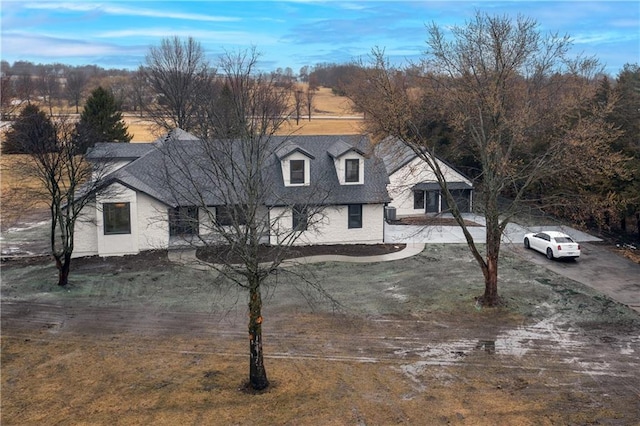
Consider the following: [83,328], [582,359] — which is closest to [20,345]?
[83,328]

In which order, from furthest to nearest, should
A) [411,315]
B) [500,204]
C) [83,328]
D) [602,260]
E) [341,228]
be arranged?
[500,204], [341,228], [602,260], [411,315], [83,328]

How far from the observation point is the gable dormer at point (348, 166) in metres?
32.1

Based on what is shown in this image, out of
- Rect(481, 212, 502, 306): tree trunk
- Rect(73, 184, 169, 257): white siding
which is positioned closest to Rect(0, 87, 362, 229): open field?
Rect(73, 184, 169, 257): white siding

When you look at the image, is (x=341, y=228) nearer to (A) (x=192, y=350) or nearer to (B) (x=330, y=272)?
(B) (x=330, y=272)

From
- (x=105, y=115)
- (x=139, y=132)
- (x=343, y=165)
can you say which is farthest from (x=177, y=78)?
(x=343, y=165)

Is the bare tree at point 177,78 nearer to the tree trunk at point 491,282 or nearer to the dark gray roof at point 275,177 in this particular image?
the dark gray roof at point 275,177

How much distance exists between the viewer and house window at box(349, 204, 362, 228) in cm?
3169

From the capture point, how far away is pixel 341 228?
31.5m

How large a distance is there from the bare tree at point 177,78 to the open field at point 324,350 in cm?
3747

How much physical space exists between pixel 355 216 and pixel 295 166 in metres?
4.53

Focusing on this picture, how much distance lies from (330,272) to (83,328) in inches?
444

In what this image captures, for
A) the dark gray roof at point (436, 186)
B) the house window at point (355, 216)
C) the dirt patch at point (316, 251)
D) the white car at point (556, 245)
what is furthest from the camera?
the dark gray roof at point (436, 186)

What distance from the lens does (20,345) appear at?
58.2 ft

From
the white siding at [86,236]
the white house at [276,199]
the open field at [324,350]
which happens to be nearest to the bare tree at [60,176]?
the open field at [324,350]
